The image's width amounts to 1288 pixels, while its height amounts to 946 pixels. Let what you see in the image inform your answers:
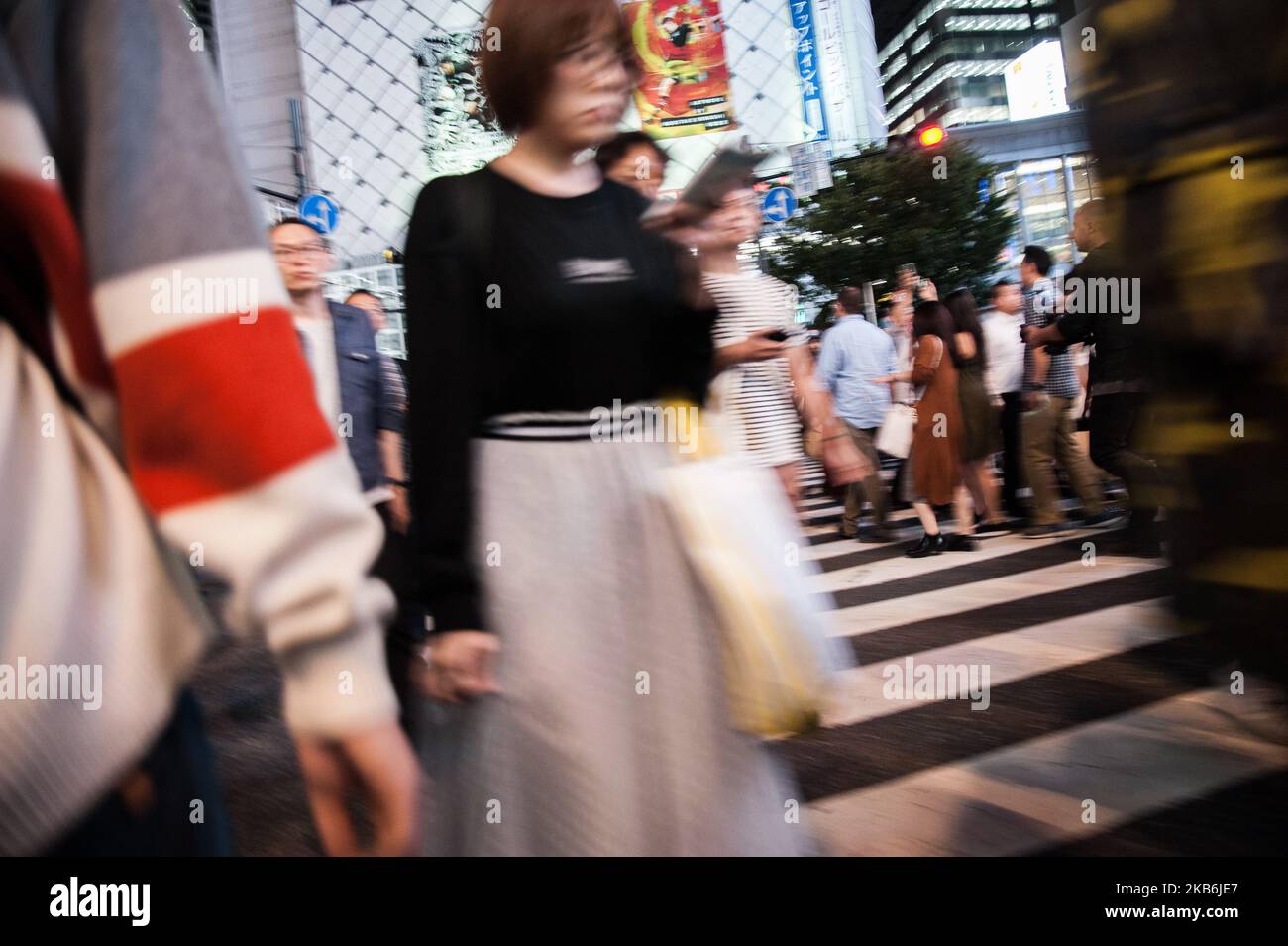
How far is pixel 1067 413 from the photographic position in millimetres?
6453

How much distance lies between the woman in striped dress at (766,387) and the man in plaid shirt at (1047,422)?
2.26 meters

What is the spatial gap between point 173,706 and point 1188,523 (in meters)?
1.09

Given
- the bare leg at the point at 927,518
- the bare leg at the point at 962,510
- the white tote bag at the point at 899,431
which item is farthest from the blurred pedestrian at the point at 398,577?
the white tote bag at the point at 899,431

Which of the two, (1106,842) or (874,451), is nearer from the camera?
(1106,842)

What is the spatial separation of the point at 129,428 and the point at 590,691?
0.90 m

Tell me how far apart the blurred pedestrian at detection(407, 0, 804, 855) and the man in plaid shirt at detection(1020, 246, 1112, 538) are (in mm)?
5407

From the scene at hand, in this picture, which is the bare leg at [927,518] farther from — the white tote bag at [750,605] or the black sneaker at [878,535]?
the white tote bag at [750,605]

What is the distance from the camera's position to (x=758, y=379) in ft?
14.6

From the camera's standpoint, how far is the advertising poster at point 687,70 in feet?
114

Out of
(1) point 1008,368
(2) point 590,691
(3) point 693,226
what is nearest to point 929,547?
(1) point 1008,368

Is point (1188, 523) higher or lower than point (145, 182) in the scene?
lower

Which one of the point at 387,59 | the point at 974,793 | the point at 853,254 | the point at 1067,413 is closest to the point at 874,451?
the point at 1067,413
